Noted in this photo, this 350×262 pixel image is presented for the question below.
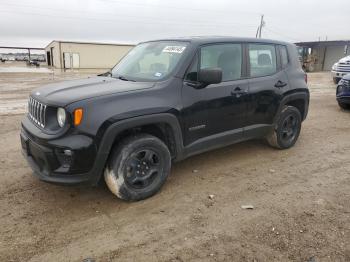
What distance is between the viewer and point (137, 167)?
3871 millimetres

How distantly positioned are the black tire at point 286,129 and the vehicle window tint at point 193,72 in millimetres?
1944

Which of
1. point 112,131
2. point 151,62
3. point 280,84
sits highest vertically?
point 151,62

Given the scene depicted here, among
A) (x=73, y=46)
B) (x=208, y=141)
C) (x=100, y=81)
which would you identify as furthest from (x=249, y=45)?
(x=73, y=46)

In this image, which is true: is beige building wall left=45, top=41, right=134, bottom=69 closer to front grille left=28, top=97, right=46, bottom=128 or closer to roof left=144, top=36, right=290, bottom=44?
roof left=144, top=36, right=290, bottom=44

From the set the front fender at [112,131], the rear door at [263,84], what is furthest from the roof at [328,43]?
the front fender at [112,131]

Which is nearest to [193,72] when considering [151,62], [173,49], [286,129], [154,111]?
[173,49]

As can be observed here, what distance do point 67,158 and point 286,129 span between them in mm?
Answer: 3814

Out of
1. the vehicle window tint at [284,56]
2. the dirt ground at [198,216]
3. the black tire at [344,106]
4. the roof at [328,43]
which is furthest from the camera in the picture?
the roof at [328,43]

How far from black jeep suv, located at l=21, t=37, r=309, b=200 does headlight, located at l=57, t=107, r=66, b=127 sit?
1 centimetres

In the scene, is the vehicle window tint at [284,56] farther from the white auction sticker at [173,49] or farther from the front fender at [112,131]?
the front fender at [112,131]

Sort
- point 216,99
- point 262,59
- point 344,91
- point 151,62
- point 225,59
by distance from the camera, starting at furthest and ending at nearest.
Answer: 1. point 344,91
2. point 262,59
3. point 225,59
4. point 151,62
5. point 216,99

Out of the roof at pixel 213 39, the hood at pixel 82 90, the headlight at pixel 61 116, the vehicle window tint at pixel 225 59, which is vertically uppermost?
the roof at pixel 213 39

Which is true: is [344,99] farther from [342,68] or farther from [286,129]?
[342,68]

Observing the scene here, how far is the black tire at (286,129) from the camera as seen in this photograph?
218 inches
